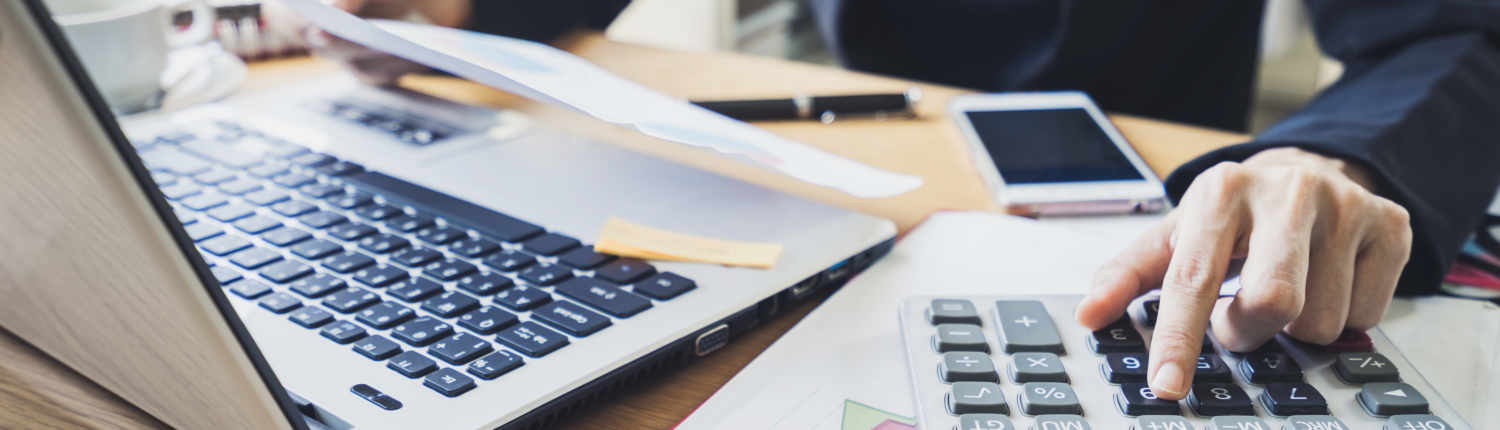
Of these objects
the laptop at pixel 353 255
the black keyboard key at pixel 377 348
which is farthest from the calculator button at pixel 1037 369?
the black keyboard key at pixel 377 348

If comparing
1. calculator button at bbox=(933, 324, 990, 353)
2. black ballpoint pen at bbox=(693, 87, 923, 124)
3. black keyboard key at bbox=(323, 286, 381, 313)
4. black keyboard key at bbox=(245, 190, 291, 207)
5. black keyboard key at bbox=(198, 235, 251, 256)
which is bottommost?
calculator button at bbox=(933, 324, 990, 353)

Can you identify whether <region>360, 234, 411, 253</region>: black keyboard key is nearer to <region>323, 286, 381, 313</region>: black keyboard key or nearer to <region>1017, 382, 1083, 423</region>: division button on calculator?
<region>323, 286, 381, 313</region>: black keyboard key

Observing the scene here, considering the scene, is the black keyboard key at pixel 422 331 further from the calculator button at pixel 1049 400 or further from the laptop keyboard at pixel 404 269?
the calculator button at pixel 1049 400

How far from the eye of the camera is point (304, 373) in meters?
0.27

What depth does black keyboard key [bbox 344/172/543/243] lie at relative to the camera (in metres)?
0.38

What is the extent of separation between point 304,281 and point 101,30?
0.34 m

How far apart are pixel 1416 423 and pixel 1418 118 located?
10.7 inches

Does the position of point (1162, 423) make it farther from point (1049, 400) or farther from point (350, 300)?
point (350, 300)

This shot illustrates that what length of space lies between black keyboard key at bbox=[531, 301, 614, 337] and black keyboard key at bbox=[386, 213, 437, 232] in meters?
0.11

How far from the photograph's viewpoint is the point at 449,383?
260 millimetres

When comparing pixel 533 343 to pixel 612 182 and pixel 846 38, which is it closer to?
pixel 612 182

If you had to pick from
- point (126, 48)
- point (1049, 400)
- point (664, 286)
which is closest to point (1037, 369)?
point (1049, 400)

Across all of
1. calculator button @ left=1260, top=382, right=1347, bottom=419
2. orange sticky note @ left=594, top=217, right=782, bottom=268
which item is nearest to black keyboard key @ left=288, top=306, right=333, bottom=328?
orange sticky note @ left=594, top=217, right=782, bottom=268

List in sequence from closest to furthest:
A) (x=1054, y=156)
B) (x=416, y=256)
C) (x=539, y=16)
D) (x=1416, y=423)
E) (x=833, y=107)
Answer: (x=1416, y=423)
(x=416, y=256)
(x=1054, y=156)
(x=833, y=107)
(x=539, y=16)
